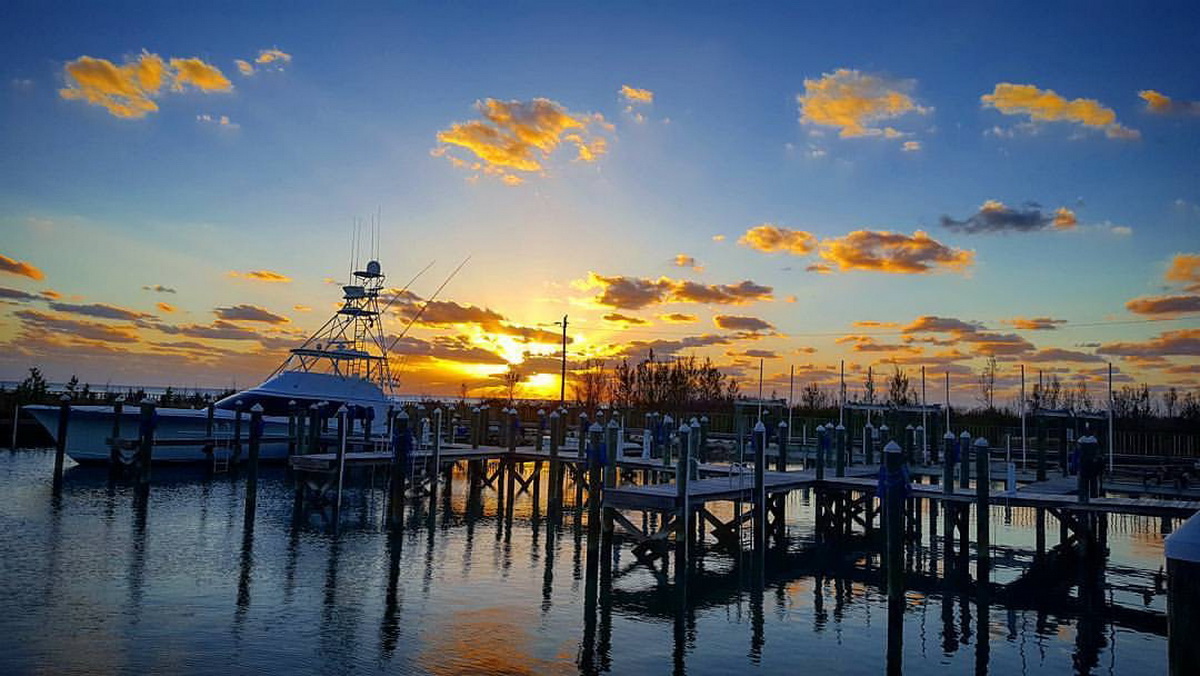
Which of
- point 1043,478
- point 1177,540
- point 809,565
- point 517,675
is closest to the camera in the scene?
point 1177,540

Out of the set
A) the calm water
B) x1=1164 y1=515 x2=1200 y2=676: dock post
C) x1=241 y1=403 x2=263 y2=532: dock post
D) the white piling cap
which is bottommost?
the calm water

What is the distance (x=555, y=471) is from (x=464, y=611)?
46.7 ft

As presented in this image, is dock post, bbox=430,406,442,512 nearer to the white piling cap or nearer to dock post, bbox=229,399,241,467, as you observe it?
dock post, bbox=229,399,241,467

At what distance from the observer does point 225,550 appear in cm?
1933

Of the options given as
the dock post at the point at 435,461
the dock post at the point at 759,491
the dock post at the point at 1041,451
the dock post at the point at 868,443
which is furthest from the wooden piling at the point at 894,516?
the dock post at the point at 868,443

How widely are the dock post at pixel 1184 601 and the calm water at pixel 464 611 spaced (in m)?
8.97

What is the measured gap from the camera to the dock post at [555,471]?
28.2 meters

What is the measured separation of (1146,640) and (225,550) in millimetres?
18985

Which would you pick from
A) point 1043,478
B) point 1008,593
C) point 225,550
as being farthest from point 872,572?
point 225,550

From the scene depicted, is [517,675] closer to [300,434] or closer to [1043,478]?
[1043,478]

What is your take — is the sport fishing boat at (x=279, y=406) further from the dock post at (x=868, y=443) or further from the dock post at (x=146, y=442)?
the dock post at (x=868, y=443)

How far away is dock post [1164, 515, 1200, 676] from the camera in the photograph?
12.9ft

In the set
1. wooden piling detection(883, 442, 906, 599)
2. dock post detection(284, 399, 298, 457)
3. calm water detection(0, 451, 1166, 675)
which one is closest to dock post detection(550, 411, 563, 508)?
calm water detection(0, 451, 1166, 675)

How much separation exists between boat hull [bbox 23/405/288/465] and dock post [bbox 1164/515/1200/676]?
122ft
